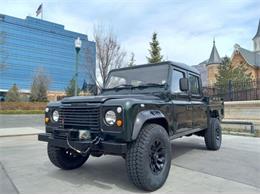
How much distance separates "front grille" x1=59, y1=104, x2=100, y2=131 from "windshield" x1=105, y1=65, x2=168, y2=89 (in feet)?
4.51

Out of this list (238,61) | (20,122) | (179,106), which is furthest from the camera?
(238,61)

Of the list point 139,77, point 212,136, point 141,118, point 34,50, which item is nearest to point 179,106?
point 139,77

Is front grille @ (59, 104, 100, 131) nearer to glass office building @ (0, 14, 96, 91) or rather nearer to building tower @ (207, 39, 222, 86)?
building tower @ (207, 39, 222, 86)

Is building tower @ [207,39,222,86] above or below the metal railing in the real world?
above

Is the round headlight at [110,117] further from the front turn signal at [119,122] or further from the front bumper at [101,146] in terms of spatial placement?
the front bumper at [101,146]

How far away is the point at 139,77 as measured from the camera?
475cm

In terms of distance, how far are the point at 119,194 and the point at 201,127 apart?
123 inches

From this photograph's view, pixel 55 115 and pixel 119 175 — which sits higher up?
pixel 55 115

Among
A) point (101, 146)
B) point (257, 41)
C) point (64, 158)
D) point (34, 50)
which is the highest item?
point (34, 50)

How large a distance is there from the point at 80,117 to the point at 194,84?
10.4 feet

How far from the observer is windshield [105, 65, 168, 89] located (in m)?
4.46

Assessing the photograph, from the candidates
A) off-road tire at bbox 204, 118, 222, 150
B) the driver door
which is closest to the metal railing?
off-road tire at bbox 204, 118, 222, 150

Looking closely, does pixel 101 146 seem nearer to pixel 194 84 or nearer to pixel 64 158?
pixel 64 158

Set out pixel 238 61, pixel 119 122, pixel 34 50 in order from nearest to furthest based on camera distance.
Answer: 1. pixel 119 122
2. pixel 238 61
3. pixel 34 50
